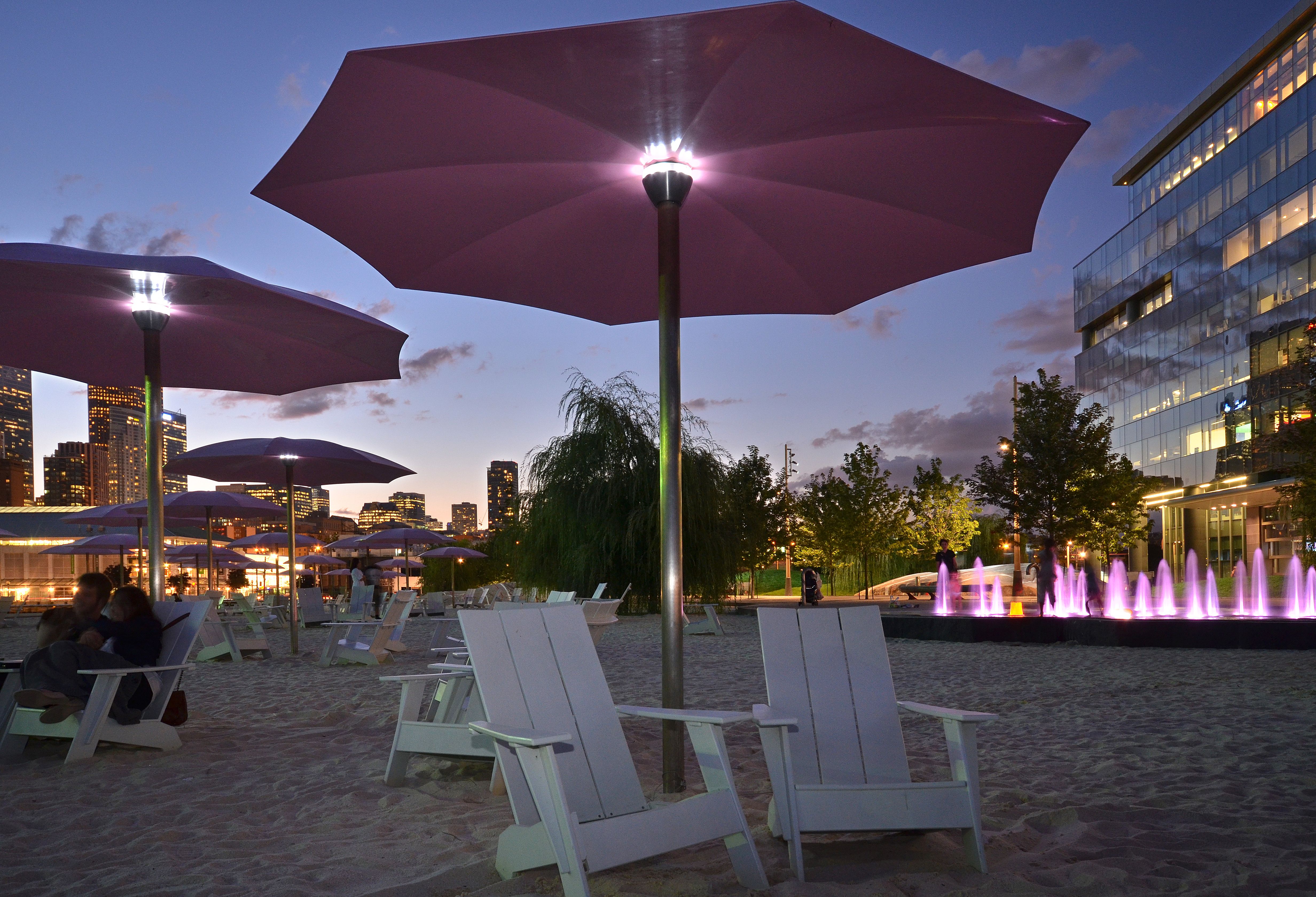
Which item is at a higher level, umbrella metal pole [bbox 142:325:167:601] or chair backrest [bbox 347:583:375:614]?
umbrella metal pole [bbox 142:325:167:601]

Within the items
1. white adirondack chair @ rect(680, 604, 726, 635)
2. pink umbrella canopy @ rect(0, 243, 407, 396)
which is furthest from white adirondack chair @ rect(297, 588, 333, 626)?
pink umbrella canopy @ rect(0, 243, 407, 396)

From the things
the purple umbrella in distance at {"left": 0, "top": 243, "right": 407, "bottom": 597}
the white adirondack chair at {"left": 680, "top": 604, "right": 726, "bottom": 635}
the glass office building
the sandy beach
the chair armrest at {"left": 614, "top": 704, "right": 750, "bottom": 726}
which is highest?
A: the glass office building

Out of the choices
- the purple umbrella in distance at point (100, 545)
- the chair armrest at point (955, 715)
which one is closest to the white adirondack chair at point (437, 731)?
the chair armrest at point (955, 715)

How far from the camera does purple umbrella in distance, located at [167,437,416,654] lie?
12.0 metres

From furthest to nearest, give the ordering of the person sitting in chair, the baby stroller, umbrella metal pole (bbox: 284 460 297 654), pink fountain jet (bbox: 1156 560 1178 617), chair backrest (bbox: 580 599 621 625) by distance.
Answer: the baby stroller → pink fountain jet (bbox: 1156 560 1178 617) → umbrella metal pole (bbox: 284 460 297 654) → chair backrest (bbox: 580 599 621 625) → the person sitting in chair

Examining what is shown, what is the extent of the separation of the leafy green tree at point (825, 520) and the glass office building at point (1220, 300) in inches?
527

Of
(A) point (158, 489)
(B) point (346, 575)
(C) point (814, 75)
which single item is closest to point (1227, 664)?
(C) point (814, 75)

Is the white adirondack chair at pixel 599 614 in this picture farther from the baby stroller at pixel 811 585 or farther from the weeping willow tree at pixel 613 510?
the baby stroller at pixel 811 585

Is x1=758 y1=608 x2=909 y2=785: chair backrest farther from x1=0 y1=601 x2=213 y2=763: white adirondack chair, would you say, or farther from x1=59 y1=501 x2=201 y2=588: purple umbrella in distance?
x1=59 y1=501 x2=201 y2=588: purple umbrella in distance

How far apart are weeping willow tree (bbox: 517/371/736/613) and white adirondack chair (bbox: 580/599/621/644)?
423 inches

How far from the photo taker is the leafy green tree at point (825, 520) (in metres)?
34.7

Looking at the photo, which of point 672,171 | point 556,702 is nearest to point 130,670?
point 556,702

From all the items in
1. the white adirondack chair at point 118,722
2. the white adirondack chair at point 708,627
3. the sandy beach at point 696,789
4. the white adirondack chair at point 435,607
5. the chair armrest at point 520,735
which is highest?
the chair armrest at point 520,735

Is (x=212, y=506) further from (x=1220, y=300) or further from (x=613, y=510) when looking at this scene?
(x=1220, y=300)
